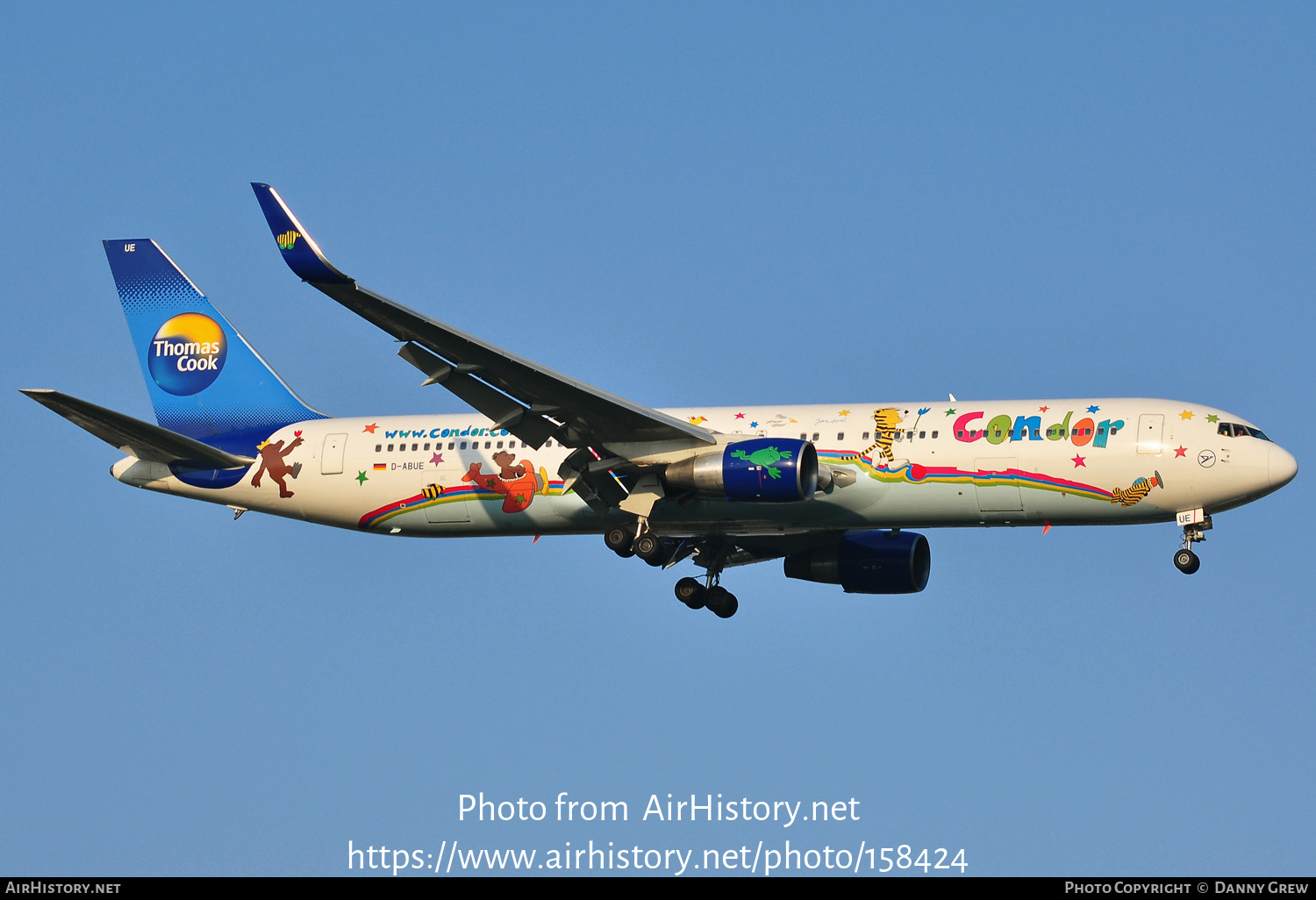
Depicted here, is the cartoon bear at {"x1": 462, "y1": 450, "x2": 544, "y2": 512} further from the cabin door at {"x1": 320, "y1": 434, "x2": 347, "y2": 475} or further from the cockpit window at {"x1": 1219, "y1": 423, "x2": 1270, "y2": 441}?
the cockpit window at {"x1": 1219, "y1": 423, "x2": 1270, "y2": 441}

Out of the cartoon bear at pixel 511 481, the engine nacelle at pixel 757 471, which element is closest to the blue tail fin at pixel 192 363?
the cartoon bear at pixel 511 481

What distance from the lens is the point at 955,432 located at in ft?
140

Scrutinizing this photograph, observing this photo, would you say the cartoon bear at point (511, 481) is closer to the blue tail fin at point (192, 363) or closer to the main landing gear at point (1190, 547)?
the blue tail fin at point (192, 363)

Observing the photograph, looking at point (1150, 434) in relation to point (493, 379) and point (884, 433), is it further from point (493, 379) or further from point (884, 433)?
point (493, 379)

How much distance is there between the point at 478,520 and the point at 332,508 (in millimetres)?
4247

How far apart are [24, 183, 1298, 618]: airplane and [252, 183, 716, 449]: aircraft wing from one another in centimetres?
6

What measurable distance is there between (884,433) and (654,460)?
550 cm

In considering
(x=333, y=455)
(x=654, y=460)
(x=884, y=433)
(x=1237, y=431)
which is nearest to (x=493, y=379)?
(x=654, y=460)

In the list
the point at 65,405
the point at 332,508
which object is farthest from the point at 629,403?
the point at 65,405

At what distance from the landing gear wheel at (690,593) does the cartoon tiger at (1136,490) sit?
11646mm

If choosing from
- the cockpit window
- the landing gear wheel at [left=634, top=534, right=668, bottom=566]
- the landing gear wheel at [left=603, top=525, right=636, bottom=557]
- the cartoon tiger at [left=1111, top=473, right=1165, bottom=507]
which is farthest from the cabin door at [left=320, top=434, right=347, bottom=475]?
the cockpit window

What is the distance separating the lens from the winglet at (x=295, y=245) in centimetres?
3512
